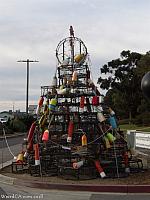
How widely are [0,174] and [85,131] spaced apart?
298 centimetres

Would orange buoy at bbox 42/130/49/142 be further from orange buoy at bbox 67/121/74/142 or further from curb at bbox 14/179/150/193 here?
curb at bbox 14/179/150/193

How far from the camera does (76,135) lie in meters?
13.6

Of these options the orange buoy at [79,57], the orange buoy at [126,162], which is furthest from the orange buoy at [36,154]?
the orange buoy at [79,57]

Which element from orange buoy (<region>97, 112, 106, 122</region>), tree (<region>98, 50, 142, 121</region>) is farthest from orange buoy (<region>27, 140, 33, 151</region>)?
tree (<region>98, 50, 142, 121</region>)

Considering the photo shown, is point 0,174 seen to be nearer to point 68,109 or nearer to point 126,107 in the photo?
point 68,109

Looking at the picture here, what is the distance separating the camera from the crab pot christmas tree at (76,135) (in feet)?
42.4

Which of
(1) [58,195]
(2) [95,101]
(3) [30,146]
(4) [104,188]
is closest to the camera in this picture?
(1) [58,195]

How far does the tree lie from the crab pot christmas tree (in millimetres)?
57066

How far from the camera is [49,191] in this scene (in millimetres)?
11047

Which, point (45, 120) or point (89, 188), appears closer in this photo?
point (89, 188)

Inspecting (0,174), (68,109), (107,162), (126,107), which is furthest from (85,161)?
(126,107)

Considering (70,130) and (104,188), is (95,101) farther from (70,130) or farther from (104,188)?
(104,188)

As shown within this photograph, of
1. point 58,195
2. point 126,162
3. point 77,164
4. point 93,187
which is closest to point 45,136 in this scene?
point 77,164

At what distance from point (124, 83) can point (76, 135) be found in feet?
211
